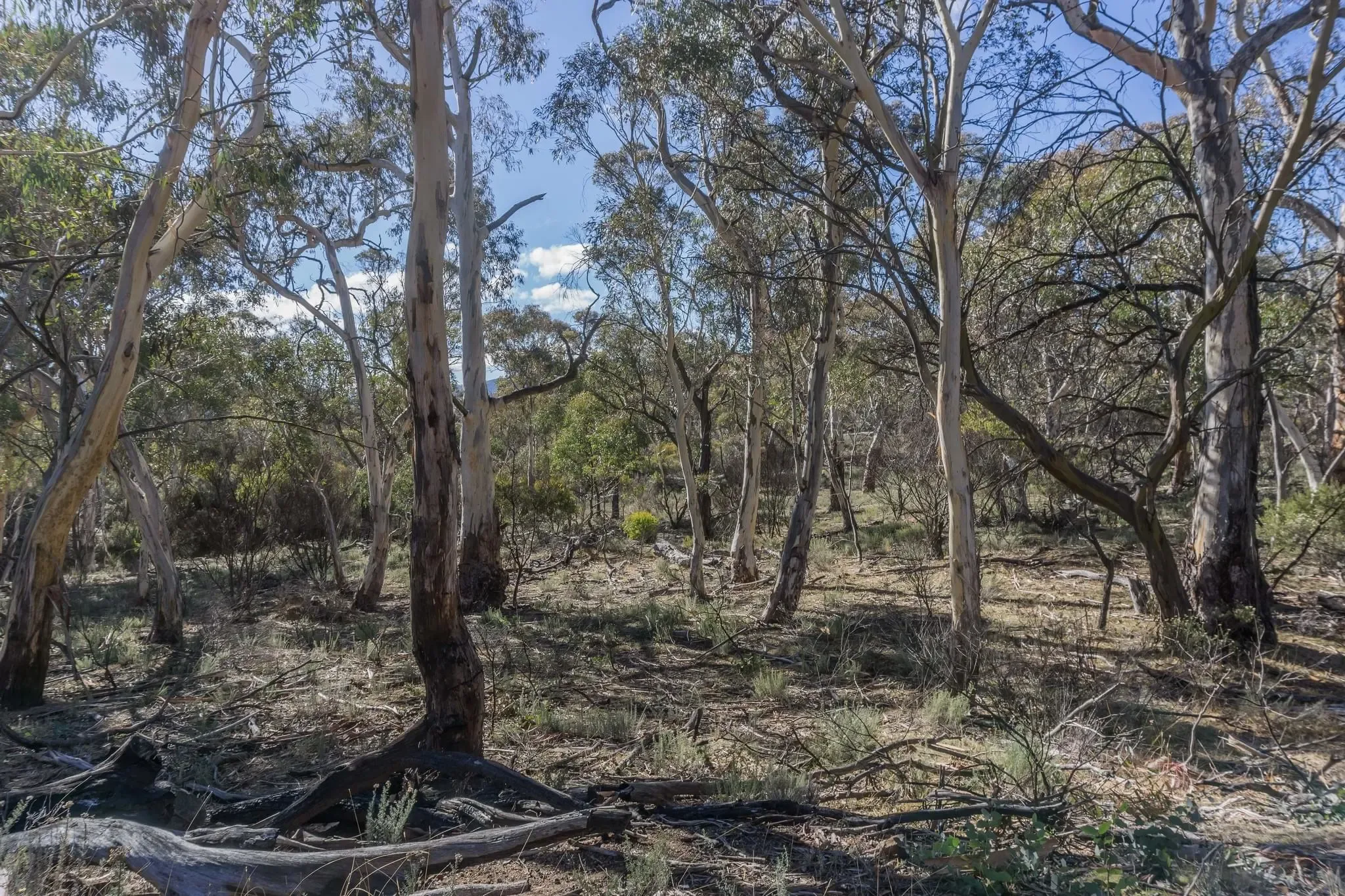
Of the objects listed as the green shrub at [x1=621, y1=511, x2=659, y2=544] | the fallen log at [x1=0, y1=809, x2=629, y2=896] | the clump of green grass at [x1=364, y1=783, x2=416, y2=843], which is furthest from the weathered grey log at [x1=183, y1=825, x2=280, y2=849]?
the green shrub at [x1=621, y1=511, x2=659, y2=544]

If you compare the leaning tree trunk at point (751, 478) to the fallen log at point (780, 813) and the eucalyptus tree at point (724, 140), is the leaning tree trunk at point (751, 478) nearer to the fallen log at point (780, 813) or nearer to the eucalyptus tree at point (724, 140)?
the eucalyptus tree at point (724, 140)

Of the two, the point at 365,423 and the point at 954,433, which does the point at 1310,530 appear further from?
the point at 365,423

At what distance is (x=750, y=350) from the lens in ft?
38.4

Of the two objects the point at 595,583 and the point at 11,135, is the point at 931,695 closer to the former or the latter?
the point at 595,583

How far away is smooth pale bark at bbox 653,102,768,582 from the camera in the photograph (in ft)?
33.0

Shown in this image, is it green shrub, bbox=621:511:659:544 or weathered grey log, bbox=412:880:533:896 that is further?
green shrub, bbox=621:511:659:544

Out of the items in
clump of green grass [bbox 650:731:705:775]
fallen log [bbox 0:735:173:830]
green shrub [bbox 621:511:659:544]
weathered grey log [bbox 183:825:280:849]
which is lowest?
clump of green grass [bbox 650:731:705:775]

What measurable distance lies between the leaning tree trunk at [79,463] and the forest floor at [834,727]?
481 millimetres

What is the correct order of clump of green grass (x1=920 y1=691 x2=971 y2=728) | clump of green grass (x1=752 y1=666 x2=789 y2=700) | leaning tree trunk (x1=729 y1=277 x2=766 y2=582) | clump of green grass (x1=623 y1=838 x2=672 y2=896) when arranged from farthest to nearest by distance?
leaning tree trunk (x1=729 y1=277 x2=766 y2=582) → clump of green grass (x1=752 y1=666 x2=789 y2=700) → clump of green grass (x1=920 y1=691 x2=971 y2=728) → clump of green grass (x1=623 y1=838 x2=672 y2=896)

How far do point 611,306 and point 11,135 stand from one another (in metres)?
7.09

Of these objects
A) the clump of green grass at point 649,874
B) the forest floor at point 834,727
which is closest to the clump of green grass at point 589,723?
the forest floor at point 834,727

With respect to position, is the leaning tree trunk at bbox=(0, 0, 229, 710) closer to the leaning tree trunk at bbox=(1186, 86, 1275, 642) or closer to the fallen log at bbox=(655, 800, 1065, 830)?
the fallen log at bbox=(655, 800, 1065, 830)

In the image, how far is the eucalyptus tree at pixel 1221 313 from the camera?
6.30 metres

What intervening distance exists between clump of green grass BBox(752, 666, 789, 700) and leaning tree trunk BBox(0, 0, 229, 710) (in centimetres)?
545
